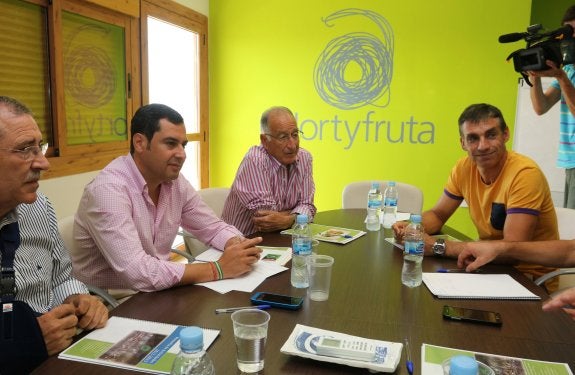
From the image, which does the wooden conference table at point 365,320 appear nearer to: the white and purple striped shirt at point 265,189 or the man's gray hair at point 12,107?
the man's gray hair at point 12,107

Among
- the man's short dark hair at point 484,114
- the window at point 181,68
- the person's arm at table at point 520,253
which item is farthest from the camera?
the window at point 181,68

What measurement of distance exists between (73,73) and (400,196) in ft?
8.29

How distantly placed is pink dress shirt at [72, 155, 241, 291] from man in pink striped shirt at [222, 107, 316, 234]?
0.43 metres

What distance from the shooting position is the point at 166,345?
1.15 meters

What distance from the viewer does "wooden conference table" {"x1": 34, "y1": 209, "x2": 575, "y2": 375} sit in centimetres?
109

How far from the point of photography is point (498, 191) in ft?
7.41

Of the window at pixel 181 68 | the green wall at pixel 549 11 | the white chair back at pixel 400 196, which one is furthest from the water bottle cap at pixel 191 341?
the green wall at pixel 549 11

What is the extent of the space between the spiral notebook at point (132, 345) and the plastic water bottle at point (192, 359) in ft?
0.28

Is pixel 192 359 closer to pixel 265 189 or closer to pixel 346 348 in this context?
pixel 346 348

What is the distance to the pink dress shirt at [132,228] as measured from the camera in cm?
159

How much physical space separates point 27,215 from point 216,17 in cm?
403

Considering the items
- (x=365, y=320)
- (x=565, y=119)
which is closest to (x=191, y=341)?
(x=365, y=320)

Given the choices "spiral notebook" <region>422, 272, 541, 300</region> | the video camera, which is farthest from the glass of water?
the video camera

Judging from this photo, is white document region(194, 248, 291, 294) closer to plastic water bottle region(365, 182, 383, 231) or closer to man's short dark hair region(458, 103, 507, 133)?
plastic water bottle region(365, 182, 383, 231)
